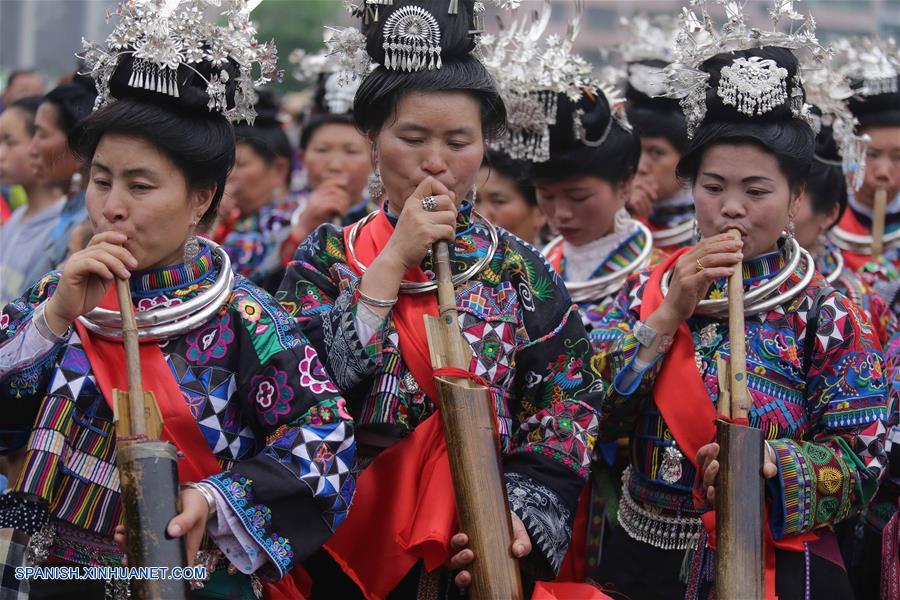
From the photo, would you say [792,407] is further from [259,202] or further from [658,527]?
[259,202]

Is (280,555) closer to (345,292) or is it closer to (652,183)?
(345,292)

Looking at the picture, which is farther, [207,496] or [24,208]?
[24,208]

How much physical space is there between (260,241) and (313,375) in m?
4.11

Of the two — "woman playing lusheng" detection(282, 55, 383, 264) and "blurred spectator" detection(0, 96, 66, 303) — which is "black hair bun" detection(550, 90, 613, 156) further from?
"blurred spectator" detection(0, 96, 66, 303)

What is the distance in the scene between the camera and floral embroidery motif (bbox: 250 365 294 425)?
9.81 feet

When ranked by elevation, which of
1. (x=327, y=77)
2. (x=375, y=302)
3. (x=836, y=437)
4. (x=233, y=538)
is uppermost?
(x=327, y=77)

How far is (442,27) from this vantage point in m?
3.36

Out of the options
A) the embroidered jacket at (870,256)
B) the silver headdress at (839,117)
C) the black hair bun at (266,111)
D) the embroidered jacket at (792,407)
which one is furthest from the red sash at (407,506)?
the black hair bun at (266,111)

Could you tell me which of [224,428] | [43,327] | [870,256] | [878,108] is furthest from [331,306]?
[878,108]

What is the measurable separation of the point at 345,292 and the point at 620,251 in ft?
6.50

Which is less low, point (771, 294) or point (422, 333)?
point (771, 294)

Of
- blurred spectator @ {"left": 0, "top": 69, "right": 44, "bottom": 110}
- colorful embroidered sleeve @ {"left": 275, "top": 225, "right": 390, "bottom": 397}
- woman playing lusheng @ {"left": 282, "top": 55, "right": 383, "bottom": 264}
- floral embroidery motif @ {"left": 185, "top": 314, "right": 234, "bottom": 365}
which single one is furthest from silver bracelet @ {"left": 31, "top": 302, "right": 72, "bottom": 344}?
blurred spectator @ {"left": 0, "top": 69, "right": 44, "bottom": 110}

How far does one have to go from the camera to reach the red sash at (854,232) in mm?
5754

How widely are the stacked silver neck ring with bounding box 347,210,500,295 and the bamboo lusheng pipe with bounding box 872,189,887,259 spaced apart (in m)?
2.89
